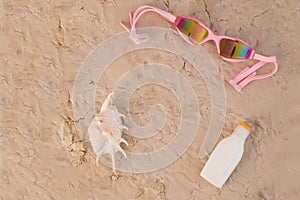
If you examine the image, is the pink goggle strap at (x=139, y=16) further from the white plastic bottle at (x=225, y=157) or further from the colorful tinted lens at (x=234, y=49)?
the white plastic bottle at (x=225, y=157)

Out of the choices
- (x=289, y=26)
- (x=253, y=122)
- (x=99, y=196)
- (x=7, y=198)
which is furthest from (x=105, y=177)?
(x=289, y=26)

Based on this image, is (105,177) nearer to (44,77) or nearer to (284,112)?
(44,77)

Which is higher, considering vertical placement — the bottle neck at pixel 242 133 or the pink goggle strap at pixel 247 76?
the pink goggle strap at pixel 247 76

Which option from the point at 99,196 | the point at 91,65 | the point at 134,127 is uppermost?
the point at 91,65

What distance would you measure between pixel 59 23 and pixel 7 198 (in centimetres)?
38

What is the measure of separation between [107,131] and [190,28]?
0.27 meters

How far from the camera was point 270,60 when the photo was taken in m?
0.93

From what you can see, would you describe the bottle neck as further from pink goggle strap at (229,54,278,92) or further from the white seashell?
the white seashell

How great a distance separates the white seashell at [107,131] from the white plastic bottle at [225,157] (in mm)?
179

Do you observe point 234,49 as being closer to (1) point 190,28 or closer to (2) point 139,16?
(1) point 190,28

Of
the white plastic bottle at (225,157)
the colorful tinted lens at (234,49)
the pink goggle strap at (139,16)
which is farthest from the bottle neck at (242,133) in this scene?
the pink goggle strap at (139,16)

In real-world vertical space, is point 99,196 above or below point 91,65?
below

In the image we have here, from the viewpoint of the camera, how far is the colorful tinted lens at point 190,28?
93cm

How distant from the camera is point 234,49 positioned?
3.06 ft
